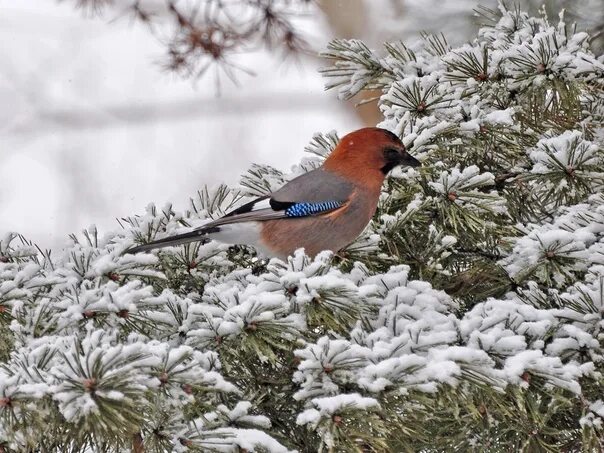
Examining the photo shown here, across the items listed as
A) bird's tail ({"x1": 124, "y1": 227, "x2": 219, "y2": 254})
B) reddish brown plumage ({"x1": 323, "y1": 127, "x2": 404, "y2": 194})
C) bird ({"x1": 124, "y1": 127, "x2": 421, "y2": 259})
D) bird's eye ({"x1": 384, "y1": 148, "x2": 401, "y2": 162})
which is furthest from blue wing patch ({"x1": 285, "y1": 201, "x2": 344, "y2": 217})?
bird's tail ({"x1": 124, "y1": 227, "x2": 219, "y2": 254})

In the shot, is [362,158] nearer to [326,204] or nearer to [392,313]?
[326,204]

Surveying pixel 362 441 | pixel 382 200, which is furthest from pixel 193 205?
pixel 362 441

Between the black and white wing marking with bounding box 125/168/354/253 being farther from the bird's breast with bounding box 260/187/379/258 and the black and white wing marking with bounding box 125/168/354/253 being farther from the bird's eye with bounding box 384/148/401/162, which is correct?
the bird's eye with bounding box 384/148/401/162

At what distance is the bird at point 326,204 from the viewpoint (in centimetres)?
258

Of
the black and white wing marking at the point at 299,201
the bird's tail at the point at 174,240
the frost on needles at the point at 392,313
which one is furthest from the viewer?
the black and white wing marking at the point at 299,201

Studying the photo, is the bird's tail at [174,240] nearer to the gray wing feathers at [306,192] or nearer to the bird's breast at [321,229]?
the gray wing feathers at [306,192]

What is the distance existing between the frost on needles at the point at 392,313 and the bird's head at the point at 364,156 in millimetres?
82

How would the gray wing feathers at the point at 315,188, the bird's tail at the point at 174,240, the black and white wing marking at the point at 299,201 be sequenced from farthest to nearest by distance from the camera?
1. the gray wing feathers at the point at 315,188
2. the black and white wing marking at the point at 299,201
3. the bird's tail at the point at 174,240

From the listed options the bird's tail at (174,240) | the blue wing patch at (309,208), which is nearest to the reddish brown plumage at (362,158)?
the blue wing patch at (309,208)

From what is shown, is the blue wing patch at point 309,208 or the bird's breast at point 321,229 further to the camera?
the blue wing patch at point 309,208

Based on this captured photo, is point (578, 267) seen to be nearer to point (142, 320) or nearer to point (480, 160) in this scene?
point (480, 160)

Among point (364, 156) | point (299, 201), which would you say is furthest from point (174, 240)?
point (364, 156)

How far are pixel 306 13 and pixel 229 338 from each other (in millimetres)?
2426

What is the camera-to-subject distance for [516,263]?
207cm
